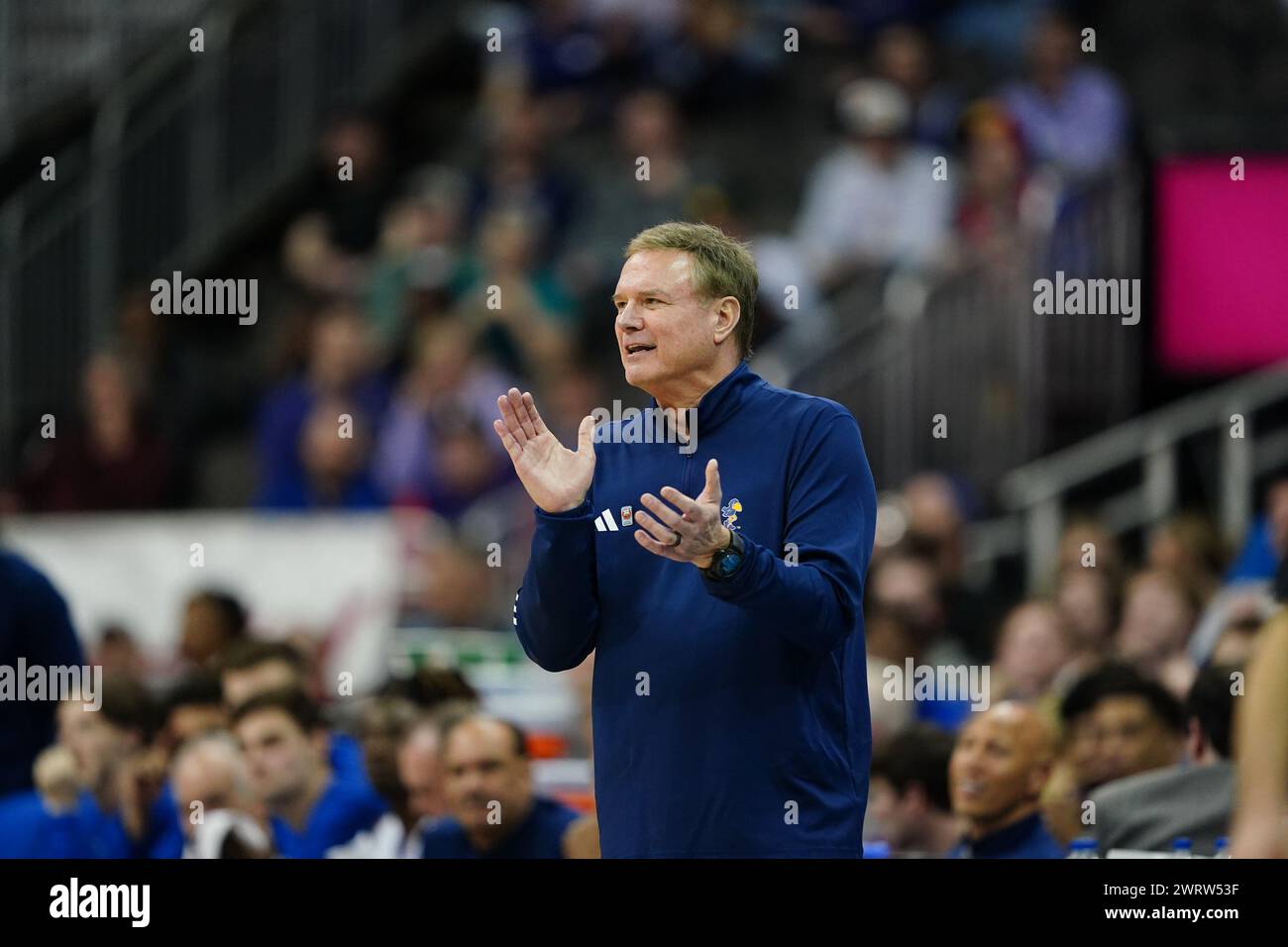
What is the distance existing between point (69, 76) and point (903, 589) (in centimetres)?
765

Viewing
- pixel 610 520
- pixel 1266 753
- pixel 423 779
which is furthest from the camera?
pixel 423 779

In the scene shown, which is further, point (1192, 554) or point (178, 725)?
point (1192, 554)

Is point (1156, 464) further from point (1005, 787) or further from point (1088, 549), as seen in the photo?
point (1005, 787)

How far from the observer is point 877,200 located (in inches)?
525

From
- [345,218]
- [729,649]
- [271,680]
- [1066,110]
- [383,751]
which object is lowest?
[383,751]

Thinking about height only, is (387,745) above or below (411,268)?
below

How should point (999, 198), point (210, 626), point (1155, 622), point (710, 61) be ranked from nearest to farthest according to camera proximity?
point (1155, 622)
point (210, 626)
point (999, 198)
point (710, 61)

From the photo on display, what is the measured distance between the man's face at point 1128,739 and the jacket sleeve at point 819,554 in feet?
9.28

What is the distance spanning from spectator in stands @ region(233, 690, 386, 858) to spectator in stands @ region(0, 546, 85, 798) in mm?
656

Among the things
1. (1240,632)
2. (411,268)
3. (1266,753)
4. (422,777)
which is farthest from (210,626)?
(1266,753)

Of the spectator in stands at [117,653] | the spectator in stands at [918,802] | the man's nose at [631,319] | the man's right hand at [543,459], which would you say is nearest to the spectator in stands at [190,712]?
the spectator in stands at [117,653]

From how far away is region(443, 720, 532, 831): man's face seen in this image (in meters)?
6.83

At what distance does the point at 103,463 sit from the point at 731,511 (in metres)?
8.60

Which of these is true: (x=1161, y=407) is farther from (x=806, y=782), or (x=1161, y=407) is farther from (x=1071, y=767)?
(x=806, y=782)
